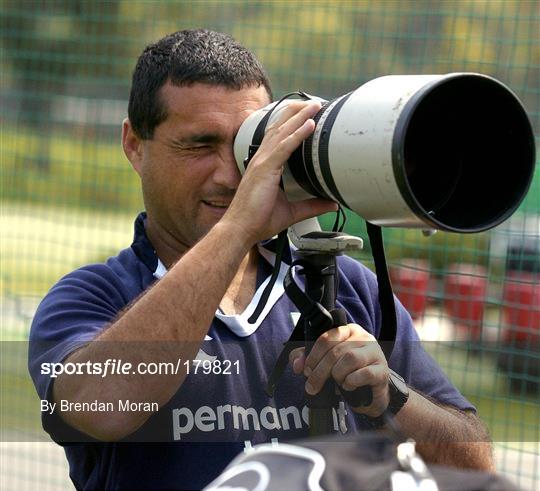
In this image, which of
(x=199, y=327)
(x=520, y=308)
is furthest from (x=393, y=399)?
(x=520, y=308)

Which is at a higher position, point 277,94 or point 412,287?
point 277,94

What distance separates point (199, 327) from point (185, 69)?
612 millimetres

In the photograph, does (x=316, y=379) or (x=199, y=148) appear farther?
(x=199, y=148)

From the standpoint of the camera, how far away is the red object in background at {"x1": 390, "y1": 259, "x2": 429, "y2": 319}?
186 inches

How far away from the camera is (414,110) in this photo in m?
1.72

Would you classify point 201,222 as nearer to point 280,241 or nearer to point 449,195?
point 280,241

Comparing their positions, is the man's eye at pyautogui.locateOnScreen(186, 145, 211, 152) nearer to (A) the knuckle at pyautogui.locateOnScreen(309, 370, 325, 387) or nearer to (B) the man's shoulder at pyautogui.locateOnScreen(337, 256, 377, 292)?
(B) the man's shoulder at pyautogui.locateOnScreen(337, 256, 377, 292)

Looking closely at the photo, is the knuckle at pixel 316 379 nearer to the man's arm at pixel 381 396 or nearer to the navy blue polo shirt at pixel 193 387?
the man's arm at pixel 381 396

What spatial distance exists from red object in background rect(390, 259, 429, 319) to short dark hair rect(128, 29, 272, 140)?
7.70ft

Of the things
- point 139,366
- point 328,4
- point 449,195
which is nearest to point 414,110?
point 449,195

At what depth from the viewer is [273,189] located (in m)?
1.99

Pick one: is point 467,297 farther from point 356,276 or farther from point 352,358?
point 352,358

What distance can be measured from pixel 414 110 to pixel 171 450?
81 cm

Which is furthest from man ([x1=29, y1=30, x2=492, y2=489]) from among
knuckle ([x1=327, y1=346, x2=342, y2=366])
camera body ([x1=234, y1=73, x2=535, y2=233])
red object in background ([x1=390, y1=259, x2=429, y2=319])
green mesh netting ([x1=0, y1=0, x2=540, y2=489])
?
red object in background ([x1=390, y1=259, x2=429, y2=319])
